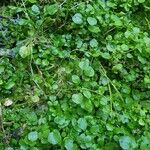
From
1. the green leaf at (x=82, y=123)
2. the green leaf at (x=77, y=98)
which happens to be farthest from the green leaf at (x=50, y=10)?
the green leaf at (x=82, y=123)

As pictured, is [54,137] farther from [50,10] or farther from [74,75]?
[50,10]

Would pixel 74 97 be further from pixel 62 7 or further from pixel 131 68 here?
pixel 62 7

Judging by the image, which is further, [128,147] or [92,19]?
[92,19]

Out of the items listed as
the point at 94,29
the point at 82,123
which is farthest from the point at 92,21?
the point at 82,123

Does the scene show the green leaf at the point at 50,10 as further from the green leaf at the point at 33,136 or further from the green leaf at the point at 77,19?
the green leaf at the point at 33,136

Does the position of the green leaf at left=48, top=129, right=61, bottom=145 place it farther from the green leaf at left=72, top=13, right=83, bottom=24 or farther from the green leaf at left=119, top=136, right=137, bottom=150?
the green leaf at left=72, top=13, right=83, bottom=24

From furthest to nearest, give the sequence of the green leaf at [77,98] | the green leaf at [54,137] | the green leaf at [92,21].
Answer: the green leaf at [92,21], the green leaf at [77,98], the green leaf at [54,137]

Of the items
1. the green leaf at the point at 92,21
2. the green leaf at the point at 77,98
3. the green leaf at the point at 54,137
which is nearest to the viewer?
the green leaf at the point at 54,137

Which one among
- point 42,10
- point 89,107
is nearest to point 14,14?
point 42,10
